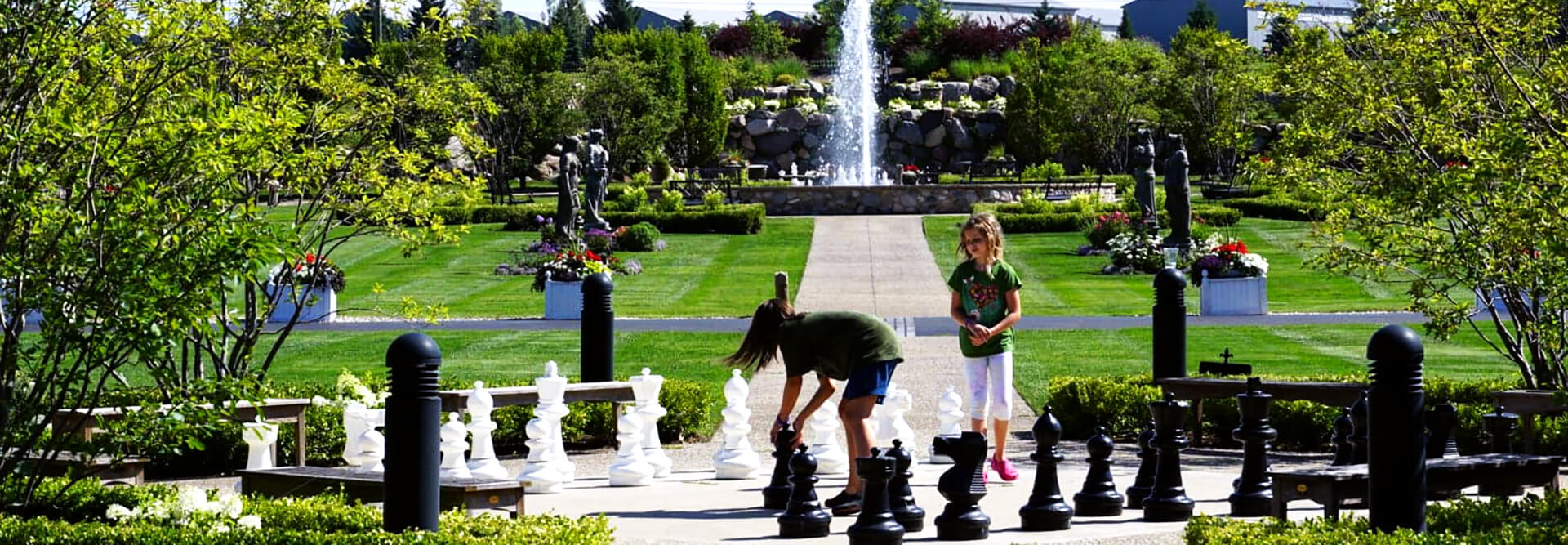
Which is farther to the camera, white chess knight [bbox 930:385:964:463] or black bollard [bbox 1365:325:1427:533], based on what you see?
white chess knight [bbox 930:385:964:463]

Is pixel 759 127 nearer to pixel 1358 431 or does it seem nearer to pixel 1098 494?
pixel 1358 431

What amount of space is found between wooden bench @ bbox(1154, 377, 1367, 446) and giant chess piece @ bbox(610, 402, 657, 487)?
10.6ft

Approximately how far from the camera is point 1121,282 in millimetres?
28562

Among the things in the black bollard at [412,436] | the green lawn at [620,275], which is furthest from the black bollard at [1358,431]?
the green lawn at [620,275]

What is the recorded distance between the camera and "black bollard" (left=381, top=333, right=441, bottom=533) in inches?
255

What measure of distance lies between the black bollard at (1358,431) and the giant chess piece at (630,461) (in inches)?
148

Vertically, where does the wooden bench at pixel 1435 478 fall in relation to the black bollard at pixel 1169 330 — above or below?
below

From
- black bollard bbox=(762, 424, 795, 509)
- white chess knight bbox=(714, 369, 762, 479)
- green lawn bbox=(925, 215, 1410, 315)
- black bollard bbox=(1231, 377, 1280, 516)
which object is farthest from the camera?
green lawn bbox=(925, 215, 1410, 315)

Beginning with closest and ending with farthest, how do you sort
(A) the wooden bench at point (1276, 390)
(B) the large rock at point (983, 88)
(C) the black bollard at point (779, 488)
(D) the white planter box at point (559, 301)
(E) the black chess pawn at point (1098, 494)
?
(E) the black chess pawn at point (1098, 494) → (C) the black bollard at point (779, 488) → (A) the wooden bench at point (1276, 390) → (D) the white planter box at point (559, 301) → (B) the large rock at point (983, 88)

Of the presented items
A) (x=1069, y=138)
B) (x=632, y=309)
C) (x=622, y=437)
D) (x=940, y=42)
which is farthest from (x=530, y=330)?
(x=940, y=42)

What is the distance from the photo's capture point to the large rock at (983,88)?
75.5 meters

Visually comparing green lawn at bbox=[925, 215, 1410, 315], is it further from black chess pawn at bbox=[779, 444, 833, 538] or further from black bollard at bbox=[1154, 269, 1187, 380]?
black chess pawn at bbox=[779, 444, 833, 538]

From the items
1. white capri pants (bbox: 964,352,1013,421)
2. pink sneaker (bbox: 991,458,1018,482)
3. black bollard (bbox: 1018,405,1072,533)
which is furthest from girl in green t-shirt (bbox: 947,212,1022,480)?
black bollard (bbox: 1018,405,1072,533)

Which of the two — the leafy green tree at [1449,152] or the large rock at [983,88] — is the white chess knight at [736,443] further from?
the large rock at [983,88]
